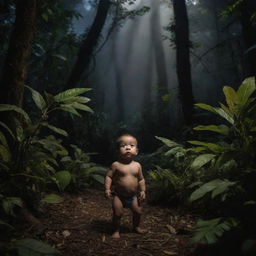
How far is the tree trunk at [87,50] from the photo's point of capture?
7773 millimetres

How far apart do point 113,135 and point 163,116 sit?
3199mm

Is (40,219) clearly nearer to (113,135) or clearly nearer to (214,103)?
(113,135)

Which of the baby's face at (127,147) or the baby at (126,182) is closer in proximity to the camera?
the baby at (126,182)

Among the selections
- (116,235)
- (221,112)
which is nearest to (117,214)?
(116,235)

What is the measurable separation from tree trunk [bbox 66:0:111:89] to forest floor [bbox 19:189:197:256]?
4.60 m

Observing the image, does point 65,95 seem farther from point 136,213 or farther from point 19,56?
point 136,213

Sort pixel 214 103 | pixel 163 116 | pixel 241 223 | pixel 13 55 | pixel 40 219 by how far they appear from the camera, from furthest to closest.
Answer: pixel 214 103 → pixel 163 116 → pixel 13 55 → pixel 40 219 → pixel 241 223

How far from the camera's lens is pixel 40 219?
2926mm

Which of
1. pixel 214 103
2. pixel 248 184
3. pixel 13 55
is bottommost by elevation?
pixel 248 184

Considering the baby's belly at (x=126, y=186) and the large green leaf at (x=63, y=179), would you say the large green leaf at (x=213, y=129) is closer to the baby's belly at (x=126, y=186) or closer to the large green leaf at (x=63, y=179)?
the baby's belly at (x=126, y=186)

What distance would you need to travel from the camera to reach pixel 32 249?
1879 millimetres

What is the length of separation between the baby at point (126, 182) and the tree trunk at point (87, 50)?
5.12 metres

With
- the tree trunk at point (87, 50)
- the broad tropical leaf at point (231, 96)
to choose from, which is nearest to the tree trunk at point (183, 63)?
the tree trunk at point (87, 50)

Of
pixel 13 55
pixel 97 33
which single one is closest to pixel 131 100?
pixel 97 33
